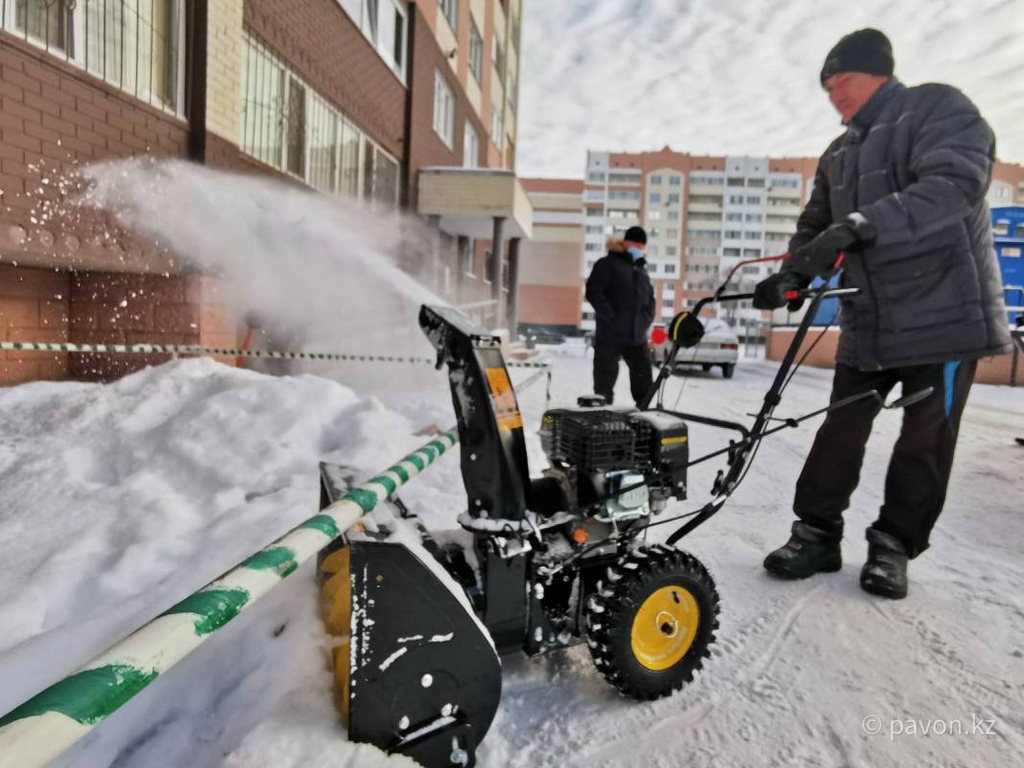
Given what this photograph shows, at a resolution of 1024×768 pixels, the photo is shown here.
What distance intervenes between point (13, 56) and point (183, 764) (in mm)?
5227

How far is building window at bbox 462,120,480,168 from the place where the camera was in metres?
17.5

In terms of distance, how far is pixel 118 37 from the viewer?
5312mm

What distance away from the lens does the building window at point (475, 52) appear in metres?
17.4

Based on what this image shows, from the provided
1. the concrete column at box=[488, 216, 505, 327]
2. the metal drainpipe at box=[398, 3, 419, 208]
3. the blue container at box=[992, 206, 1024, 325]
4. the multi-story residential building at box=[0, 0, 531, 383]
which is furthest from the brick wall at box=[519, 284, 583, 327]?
the multi-story residential building at box=[0, 0, 531, 383]

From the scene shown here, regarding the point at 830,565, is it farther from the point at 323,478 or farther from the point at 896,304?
the point at 323,478

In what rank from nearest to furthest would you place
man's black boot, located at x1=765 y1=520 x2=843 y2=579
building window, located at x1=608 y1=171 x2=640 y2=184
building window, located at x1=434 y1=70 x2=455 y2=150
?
man's black boot, located at x1=765 y1=520 x2=843 y2=579
building window, located at x1=434 y1=70 x2=455 y2=150
building window, located at x1=608 y1=171 x2=640 y2=184

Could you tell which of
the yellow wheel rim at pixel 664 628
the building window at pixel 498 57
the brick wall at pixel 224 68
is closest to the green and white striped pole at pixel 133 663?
the yellow wheel rim at pixel 664 628

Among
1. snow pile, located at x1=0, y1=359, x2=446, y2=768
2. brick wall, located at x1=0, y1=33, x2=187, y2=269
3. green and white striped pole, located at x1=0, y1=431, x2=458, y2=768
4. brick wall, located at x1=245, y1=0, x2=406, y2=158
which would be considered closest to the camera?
green and white striped pole, located at x1=0, y1=431, x2=458, y2=768

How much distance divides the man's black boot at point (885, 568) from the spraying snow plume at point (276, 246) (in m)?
4.95

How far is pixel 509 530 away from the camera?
168 centimetres

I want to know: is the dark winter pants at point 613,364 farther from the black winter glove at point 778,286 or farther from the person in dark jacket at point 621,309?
the black winter glove at point 778,286

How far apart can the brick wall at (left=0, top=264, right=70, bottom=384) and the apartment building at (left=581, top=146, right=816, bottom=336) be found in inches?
2794

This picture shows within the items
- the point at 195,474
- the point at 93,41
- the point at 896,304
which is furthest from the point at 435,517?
the point at 93,41

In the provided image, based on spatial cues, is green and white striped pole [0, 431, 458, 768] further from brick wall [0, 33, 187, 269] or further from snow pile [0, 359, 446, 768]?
brick wall [0, 33, 187, 269]
